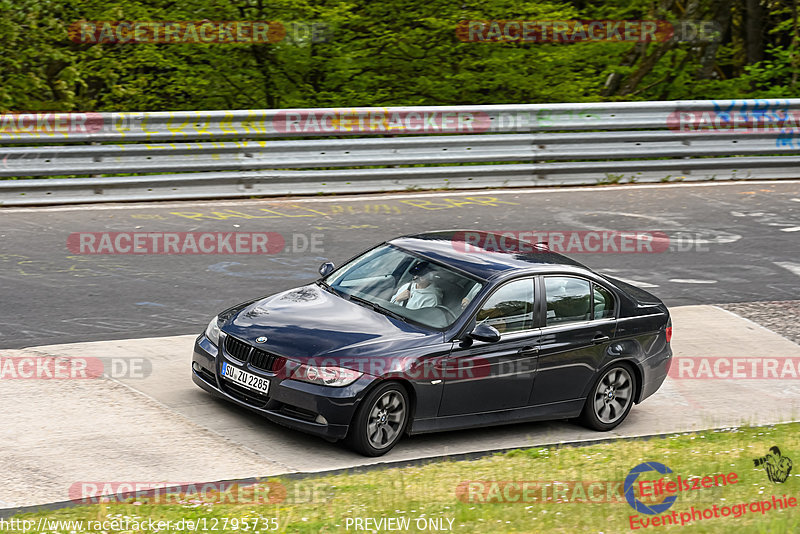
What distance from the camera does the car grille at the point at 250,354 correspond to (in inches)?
310

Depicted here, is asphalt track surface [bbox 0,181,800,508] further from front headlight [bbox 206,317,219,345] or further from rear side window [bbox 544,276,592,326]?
rear side window [bbox 544,276,592,326]

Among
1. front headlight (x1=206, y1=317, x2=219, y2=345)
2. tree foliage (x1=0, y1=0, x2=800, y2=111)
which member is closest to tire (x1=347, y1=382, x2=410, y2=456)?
front headlight (x1=206, y1=317, x2=219, y2=345)

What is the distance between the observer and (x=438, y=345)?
8125 mm

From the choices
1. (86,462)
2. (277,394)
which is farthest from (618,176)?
(86,462)

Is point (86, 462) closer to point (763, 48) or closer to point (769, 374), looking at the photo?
point (769, 374)

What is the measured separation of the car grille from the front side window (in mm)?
1677

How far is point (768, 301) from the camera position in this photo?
1257cm

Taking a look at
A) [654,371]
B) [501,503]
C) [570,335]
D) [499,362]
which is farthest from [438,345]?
[654,371]

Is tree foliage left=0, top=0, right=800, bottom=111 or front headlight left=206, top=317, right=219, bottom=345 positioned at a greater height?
tree foliage left=0, top=0, right=800, bottom=111

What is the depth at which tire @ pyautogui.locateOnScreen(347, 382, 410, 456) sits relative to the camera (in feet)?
25.2

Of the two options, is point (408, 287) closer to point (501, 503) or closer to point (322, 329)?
point (322, 329)

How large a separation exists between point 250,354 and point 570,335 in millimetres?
2680

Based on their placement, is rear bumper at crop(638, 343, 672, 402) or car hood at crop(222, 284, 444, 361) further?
rear bumper at crop(638, 343, 672, 402)

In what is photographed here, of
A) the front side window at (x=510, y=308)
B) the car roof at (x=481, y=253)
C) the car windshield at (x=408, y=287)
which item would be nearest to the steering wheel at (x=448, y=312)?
the car windshield at (x=408, y=287)
